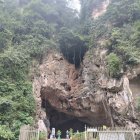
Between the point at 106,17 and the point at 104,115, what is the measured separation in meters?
7.34

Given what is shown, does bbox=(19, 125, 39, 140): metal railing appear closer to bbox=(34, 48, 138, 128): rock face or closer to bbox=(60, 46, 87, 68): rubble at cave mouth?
bbox=(34, 48, 138, 128): rock face

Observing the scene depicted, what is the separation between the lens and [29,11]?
2041cm

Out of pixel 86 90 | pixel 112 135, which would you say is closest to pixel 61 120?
pixel 86 90

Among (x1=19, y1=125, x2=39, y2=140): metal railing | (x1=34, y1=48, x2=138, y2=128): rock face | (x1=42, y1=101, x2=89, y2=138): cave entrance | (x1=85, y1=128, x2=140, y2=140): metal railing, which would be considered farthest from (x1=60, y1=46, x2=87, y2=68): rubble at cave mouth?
(x1=85, y1=128, x2=140, y2=140): metal railing

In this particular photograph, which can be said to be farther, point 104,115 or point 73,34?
point 73,34

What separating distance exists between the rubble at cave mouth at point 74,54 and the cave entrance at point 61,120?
405 cm

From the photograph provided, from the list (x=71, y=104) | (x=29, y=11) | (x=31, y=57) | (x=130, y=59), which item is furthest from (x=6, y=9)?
(x=130, y=59)

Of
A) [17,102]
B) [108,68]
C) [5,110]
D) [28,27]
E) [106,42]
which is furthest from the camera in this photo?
[28,27]

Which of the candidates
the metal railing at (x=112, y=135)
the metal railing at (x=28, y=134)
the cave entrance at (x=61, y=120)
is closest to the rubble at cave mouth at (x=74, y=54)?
the cave entrance at (x=61, y=120)

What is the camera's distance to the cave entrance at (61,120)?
2003 centimetres

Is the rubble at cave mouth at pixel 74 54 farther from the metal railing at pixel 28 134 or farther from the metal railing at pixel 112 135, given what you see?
the metal railing at pixel 112 135

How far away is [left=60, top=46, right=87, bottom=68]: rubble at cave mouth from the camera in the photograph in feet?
66.5

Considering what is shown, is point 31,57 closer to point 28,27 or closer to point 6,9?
point 28,27

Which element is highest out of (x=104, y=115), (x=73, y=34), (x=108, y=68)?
(x=73, y=34)
